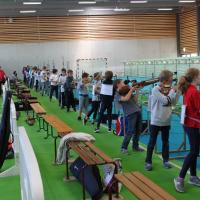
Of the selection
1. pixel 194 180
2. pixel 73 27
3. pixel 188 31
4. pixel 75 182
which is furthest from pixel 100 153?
pixel 188 31

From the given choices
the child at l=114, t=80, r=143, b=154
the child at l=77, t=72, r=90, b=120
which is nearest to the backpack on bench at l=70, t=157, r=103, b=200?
the child at l=114, t=80, r=143, b=154

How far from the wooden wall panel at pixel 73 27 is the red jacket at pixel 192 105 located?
73.6 feet

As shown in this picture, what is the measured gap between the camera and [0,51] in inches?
1033

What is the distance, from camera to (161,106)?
582 cm

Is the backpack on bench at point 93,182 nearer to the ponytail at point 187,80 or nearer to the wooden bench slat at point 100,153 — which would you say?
the wooden bench slat at point 100,153

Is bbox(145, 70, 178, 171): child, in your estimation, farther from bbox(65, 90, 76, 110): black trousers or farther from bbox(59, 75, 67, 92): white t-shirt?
bbox(59, 75, 67, 92): white t-shirt

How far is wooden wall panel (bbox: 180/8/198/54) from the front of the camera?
25578 mm

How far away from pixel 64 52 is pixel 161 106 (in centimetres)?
2143

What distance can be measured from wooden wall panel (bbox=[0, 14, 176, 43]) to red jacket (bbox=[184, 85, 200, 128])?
883 inches

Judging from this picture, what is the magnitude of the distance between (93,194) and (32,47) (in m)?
22.5

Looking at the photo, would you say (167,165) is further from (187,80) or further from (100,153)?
(187,80)

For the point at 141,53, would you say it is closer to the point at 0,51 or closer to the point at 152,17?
the point at 152,17

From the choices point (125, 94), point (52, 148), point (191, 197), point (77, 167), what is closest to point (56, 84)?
point (52, 148)

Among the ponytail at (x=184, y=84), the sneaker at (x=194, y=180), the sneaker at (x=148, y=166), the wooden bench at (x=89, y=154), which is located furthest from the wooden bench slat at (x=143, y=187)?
the sneaker at (x=148, y=166)
